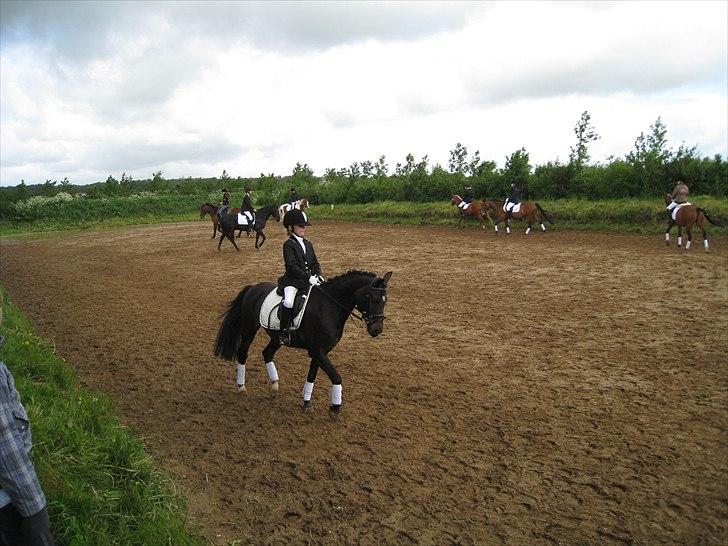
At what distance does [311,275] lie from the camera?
6.04 meters

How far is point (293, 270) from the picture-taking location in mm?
5879

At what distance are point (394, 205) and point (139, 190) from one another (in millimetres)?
40823

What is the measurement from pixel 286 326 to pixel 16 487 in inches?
148

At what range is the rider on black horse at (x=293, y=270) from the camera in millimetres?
5883

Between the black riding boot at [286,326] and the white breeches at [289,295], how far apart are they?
71mm

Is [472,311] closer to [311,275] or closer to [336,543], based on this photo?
[311,275]

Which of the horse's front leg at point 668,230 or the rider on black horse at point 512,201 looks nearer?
the horse's front leg at point 668,230

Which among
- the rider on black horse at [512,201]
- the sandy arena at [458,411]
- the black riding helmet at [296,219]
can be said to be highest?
the rider on black horse at [512,201]

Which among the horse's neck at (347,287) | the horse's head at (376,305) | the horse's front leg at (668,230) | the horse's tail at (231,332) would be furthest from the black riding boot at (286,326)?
the horse's front leg at (668,230)

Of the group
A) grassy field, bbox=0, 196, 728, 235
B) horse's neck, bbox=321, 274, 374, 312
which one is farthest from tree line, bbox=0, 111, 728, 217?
horse's neck, bbox=321, 274, 374, 312

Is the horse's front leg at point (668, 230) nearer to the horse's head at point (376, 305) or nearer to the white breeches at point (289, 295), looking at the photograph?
the horse's head at point (376, 305)

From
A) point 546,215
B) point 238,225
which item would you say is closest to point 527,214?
point 546,215

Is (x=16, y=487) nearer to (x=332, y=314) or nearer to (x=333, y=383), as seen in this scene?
(x=333, y=383)

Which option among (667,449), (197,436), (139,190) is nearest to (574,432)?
(667,449)
